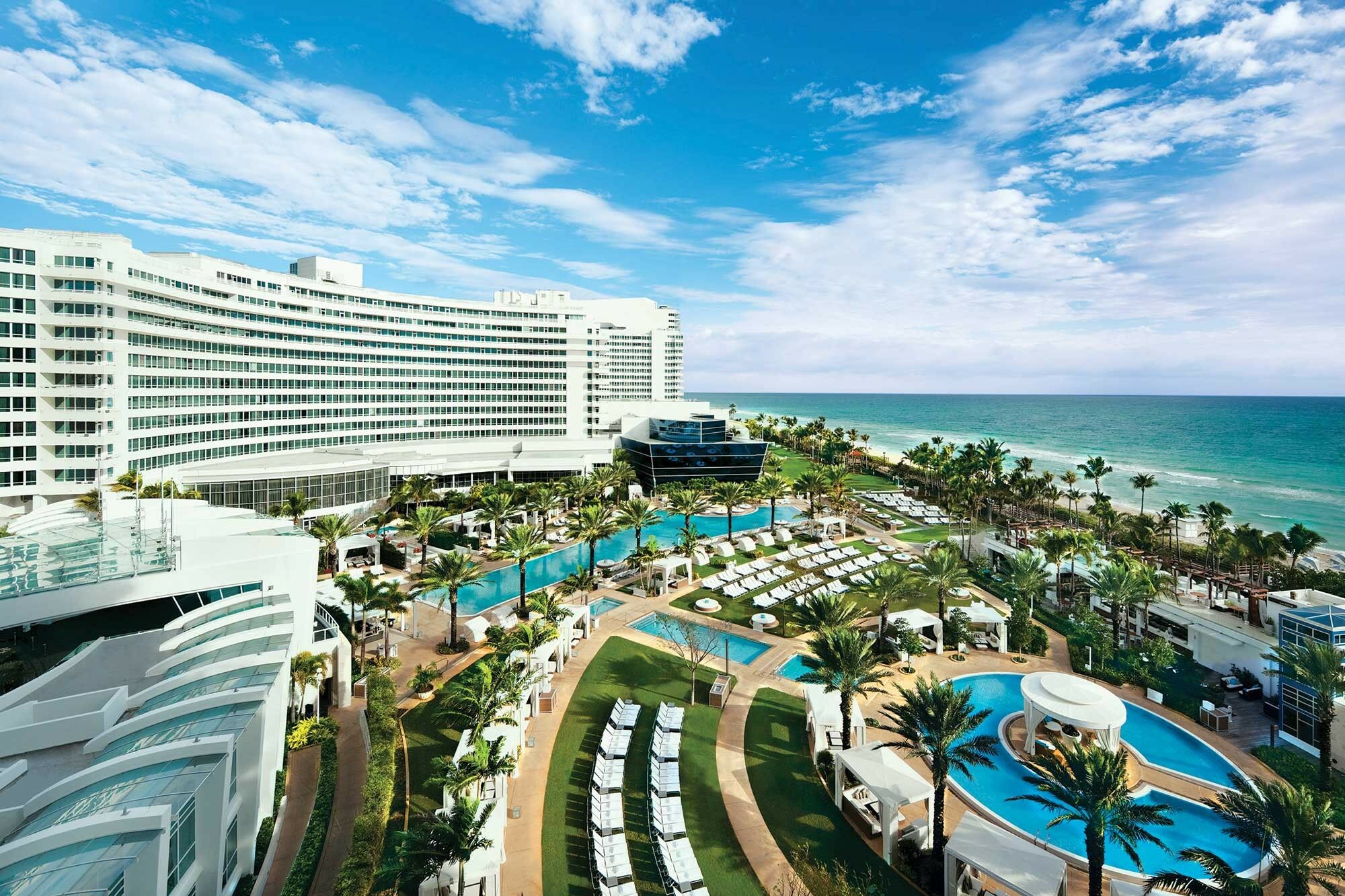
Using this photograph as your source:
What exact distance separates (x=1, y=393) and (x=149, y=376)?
959cm

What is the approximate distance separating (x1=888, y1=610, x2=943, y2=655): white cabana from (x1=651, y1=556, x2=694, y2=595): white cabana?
49.8ft

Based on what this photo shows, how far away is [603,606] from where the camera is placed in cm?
4069

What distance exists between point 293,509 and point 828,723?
142 feet

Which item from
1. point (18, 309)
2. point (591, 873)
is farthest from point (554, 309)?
point (591, 873)

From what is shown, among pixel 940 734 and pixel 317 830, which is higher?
pixel 940 734

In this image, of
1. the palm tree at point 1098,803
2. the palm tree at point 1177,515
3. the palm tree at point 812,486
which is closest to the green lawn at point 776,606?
the palm tree at point 812,486

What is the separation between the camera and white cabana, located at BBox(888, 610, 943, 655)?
34.5 meters

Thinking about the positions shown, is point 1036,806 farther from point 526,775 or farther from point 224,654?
point 224,654

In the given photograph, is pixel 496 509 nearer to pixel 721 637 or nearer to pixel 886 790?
pixel 721 637

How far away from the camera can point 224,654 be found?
19047mm

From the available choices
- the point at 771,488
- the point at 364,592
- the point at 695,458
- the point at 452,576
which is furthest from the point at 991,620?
the point at 695,458

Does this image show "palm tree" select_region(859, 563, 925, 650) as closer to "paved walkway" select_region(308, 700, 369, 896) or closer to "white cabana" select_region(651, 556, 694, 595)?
"white cabana" select_region(651, 556, 694, 595)

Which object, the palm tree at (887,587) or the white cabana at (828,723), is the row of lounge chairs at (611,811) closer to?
the white cabana at (828,723)

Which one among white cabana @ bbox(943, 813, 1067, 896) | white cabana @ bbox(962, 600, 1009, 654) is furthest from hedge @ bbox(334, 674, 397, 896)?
white cabana @ bbox(962, 600, 1009, 654)
